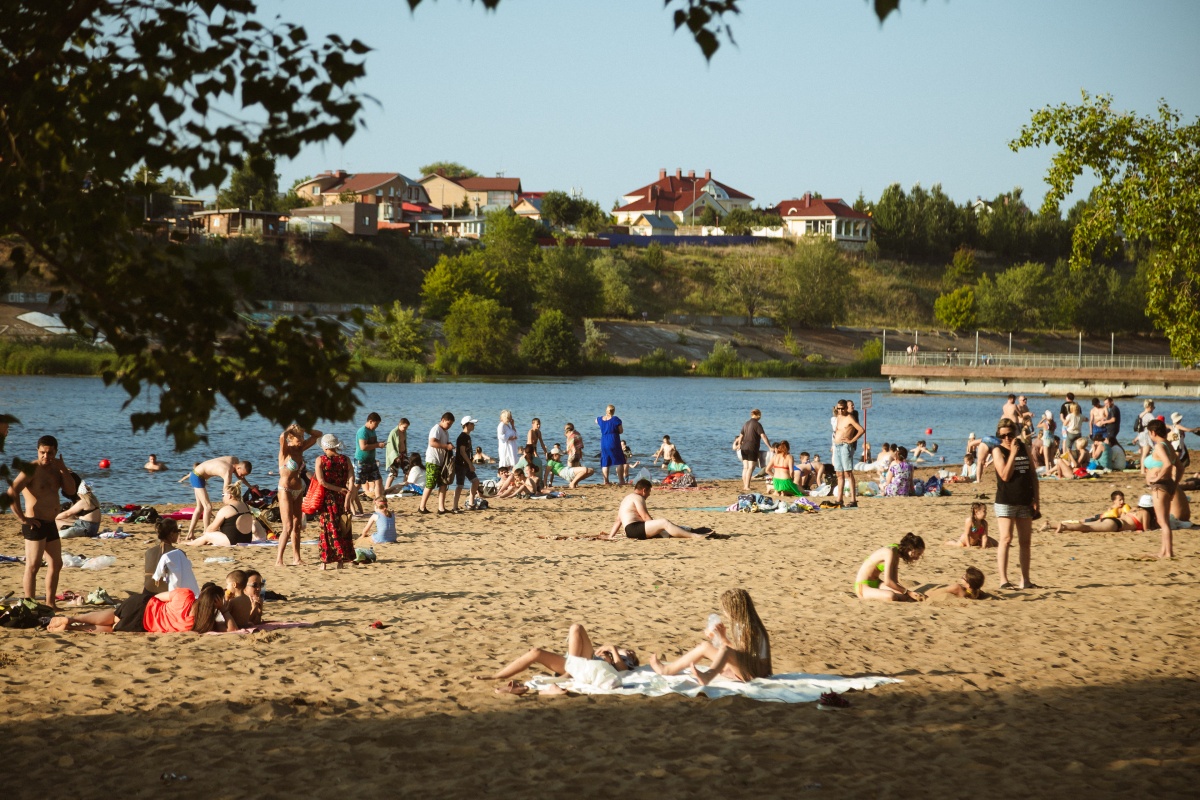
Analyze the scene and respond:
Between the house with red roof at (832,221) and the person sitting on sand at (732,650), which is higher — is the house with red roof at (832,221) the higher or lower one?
the higher one

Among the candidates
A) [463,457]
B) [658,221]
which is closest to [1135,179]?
[463,457]

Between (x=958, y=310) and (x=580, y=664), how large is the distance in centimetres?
10210

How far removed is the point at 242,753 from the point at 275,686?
1370mm

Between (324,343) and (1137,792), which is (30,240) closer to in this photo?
(324,343)

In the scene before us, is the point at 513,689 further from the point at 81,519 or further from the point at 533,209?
the point at 533,209

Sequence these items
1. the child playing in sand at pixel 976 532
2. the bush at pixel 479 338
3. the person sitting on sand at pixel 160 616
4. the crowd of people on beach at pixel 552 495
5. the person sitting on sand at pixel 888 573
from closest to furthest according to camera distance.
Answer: the crowd of people on beach at pixel 552 495
the person sitting on sand at pixel 160 616
the person sitting on sand at pixel 888 573
the child playing in sand at pixel 976 532
the bush at pixel 479 338

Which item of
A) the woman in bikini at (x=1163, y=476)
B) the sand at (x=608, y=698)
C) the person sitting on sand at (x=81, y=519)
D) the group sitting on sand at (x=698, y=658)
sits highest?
the woman in bikini at (x=1163, y=476)

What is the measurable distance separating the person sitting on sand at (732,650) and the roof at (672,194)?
5489 inches

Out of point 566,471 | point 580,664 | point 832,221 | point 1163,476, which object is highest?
point 832,221

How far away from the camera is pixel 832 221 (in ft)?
437

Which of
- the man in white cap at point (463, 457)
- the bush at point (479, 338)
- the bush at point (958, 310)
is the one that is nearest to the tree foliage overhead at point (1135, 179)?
the man in white cap at point (463, 457)

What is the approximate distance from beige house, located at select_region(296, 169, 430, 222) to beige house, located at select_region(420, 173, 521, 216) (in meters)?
3.74

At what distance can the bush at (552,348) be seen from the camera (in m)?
82.5

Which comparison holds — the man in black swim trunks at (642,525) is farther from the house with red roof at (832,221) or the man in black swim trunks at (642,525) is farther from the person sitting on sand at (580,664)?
the house with red roof at (832,221)
